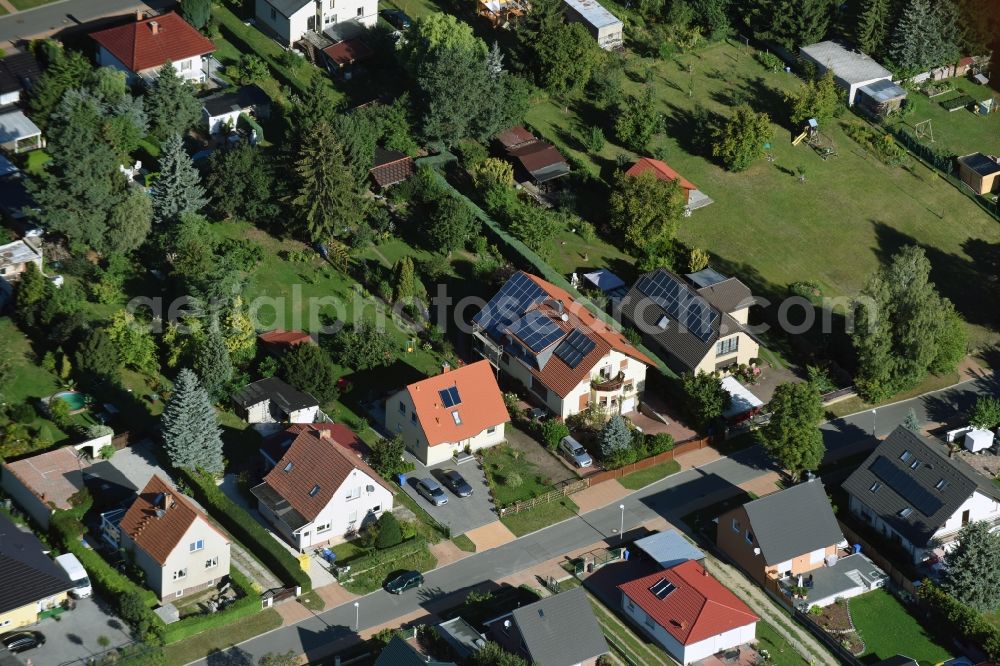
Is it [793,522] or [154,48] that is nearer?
[793,522]

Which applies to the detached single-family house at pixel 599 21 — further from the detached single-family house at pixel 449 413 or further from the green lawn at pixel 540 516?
the green lawn at pixel 540 516

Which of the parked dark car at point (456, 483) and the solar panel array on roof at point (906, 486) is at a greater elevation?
the solar panel array on roof at point (906, 486)

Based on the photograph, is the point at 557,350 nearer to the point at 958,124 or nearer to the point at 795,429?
the point at 795,429

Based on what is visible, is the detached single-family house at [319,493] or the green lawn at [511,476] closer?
the detached single-family house at [319,493]

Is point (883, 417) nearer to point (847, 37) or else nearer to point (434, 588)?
point (434, 588)

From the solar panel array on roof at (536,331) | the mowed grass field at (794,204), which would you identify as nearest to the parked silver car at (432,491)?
the solar panel array on roof at (536,331)

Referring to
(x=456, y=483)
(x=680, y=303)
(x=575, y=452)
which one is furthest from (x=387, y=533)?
(x=680, y=303)

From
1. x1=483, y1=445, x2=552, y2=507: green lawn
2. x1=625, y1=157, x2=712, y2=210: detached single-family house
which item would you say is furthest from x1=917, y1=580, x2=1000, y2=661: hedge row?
x1=625, y1=157, x2=712, y2=210: detached single-family house
